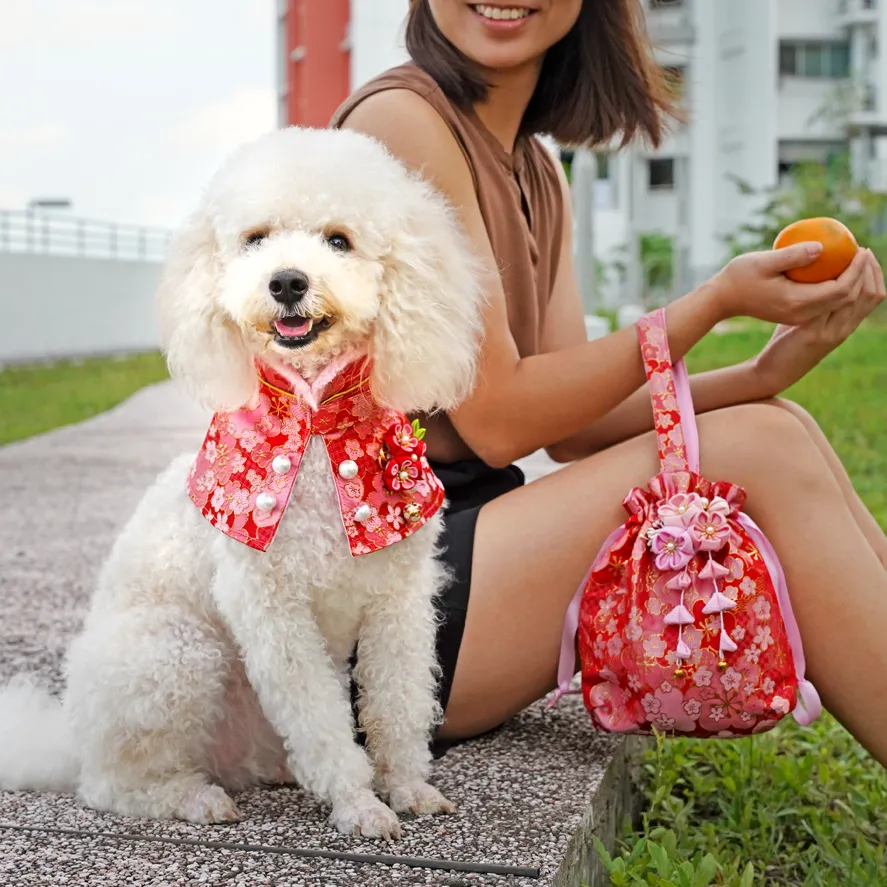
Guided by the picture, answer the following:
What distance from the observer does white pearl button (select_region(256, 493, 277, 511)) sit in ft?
5.71

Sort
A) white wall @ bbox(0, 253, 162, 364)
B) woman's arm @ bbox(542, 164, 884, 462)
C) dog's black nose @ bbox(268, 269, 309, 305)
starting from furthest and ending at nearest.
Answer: white wall @ bbox(0, 253, 162, 364)
woman's arm @ bbox(542, 164, 884, 462)
dog's black nose @ bbox(268, 269, 309, 305)

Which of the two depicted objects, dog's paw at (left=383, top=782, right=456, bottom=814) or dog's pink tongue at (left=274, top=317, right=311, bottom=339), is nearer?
dog's pink tongue at (left=274, top=317, right=311, bottom=339)

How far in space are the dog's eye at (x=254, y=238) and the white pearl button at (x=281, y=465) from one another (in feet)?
0.98

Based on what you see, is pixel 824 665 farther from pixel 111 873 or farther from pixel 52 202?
pixel 52 202

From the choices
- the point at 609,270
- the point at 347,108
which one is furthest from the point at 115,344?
the point at 347,108

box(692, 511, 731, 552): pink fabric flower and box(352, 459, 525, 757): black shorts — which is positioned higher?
box(692, 511, 731, 552): pink fabric flower

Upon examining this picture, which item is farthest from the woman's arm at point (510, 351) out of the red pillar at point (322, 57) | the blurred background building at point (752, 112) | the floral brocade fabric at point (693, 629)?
the blurred background building at point (752, 112)

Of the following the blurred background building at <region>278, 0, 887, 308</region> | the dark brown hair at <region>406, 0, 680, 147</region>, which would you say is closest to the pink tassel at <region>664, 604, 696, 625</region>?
the dark brown hair at <region>406, 0, 680, 147</region>

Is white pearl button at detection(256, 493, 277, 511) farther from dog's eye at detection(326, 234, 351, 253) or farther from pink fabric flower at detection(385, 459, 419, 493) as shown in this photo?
dog's eye at detection(326, 234, 351, 253)

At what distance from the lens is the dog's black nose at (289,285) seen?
1616mm

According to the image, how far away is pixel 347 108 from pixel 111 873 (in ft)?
4.25

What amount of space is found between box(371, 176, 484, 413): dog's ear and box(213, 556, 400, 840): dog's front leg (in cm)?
32

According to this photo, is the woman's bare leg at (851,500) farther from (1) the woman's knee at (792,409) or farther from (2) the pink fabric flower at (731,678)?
(2) the pink fabric flower at (731,678)

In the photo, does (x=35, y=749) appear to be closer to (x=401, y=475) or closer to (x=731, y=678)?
(x=401, y=475)
